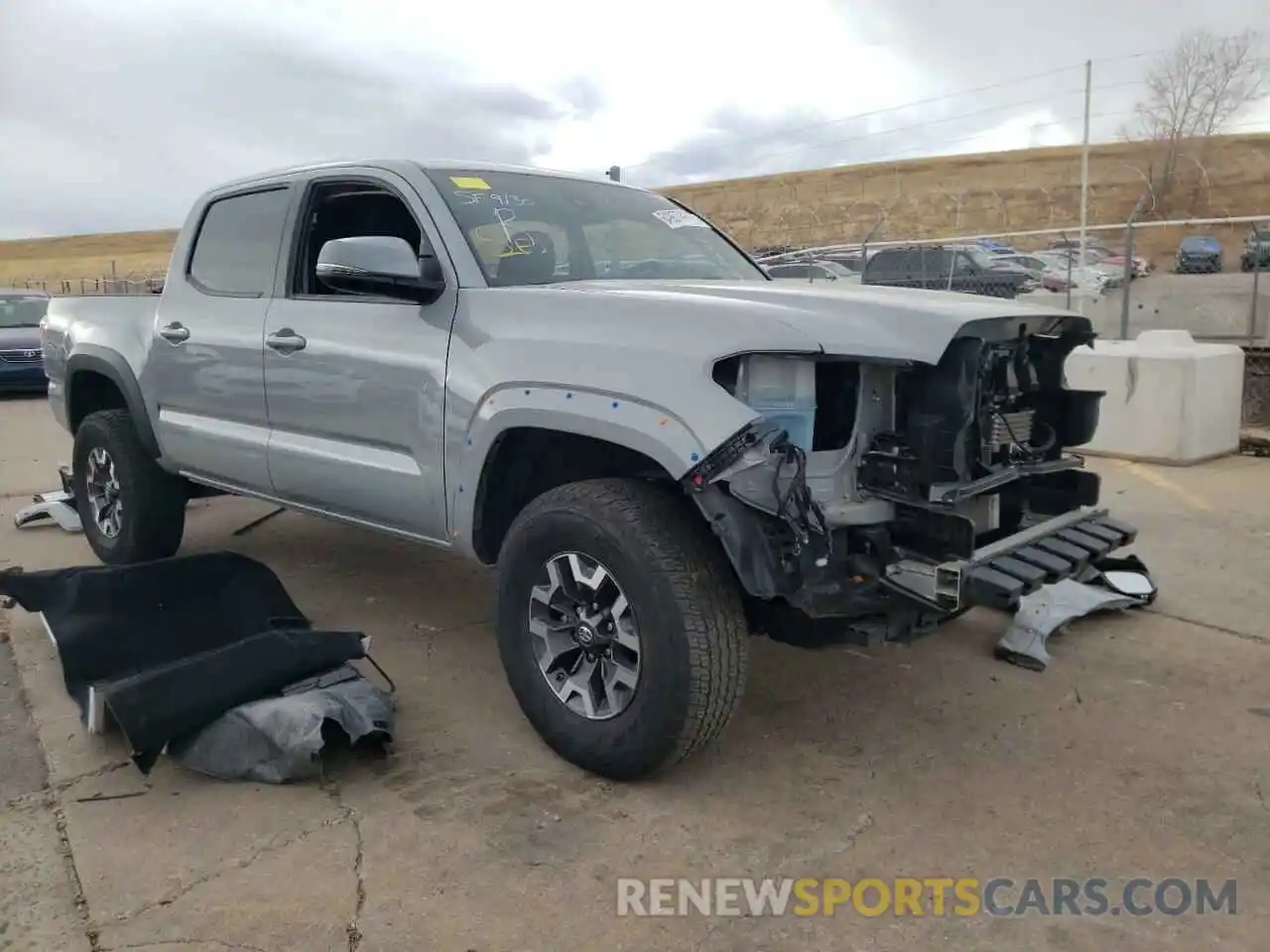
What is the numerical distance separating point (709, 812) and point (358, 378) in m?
2.01

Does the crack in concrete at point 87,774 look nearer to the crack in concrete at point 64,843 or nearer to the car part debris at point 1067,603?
the crack in concrete at point 64,843

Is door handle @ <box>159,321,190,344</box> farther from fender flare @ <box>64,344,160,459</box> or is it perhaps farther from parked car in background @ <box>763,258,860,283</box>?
parked car in background @ <box>763,258,860,283</box>

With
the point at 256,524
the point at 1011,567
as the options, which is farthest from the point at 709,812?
the point at 256,524

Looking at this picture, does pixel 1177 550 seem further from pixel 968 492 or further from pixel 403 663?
pixel 403 663

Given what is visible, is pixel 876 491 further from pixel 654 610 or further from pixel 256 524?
pixel 256 524

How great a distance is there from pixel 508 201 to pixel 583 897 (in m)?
2.55

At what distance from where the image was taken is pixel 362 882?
273 centimetres

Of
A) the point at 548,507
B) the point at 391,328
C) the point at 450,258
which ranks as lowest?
the point at 548,507

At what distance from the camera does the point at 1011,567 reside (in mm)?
3064

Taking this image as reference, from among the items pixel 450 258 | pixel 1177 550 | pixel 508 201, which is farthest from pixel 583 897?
pixel 1177 550

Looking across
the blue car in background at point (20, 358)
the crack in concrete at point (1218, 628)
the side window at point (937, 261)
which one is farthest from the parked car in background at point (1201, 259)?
the blue car in background at point (20, 358)

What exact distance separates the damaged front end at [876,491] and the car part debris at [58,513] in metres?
5.28

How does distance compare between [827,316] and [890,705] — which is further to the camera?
[890,705]

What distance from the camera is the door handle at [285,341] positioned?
13.7ft
